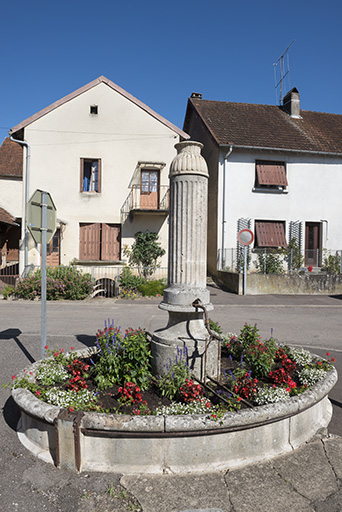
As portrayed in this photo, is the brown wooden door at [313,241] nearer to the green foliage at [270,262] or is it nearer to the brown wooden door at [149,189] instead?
the green foliage at [270,262]

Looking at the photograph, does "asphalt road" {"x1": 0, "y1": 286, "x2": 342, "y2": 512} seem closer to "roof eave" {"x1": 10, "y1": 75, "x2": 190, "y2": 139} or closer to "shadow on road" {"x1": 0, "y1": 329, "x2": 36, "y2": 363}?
"shadow on road" {"x1": 0, "y1": 329, "x2": 36, "y2": 363}

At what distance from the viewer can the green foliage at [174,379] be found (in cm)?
362

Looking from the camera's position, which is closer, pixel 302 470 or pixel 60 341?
pixel 302 470

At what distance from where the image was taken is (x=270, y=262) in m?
16.7

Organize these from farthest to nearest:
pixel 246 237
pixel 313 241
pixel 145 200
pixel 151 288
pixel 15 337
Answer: pixel 313 241 < pixel 145 200 < pixel 246 237 < pixel 151 288 < pixel 15 337

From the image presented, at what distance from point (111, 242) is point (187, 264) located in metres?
12.9

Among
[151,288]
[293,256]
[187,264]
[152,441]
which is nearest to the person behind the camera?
[152,441]

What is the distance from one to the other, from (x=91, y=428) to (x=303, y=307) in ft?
34.3

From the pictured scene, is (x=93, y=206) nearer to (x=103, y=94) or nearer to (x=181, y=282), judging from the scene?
(x=103, y=94)

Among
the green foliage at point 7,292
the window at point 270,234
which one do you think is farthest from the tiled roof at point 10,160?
the window at point 270,234

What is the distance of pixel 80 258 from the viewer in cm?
1667

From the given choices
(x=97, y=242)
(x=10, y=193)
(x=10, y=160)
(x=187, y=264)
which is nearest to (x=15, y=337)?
(x=187, y=264)

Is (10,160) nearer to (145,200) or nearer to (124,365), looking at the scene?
(145,200)

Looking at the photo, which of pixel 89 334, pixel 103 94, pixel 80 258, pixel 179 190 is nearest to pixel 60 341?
pixel 89 334
